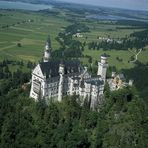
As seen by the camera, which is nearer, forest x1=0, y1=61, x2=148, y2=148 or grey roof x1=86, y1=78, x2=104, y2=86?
forest x1=0, y1=61, x2=148, y2=148

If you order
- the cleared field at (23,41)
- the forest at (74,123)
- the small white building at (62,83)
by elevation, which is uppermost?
the small white building at (62,83)

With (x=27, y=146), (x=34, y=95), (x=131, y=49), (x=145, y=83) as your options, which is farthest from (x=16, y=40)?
(x=27, y=146)

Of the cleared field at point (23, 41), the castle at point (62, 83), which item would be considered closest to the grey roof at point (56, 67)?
the castle at point (62, 83)

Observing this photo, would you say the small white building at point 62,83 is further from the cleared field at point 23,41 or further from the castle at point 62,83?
the cleared field at point 23,41

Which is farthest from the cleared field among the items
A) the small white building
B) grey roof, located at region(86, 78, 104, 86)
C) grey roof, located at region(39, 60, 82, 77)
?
grey roof, located at region(86, 78, 104, 86)

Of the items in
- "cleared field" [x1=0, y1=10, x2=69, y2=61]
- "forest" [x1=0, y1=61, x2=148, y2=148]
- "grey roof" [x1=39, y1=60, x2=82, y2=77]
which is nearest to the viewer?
"forest" [x1=0, y1=61, x2=148, y2=148]

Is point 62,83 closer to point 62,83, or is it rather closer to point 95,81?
point 62,83

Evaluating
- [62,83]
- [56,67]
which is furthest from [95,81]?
[56,67]

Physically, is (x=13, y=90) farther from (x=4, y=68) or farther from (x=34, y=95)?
(x=4, y=68)

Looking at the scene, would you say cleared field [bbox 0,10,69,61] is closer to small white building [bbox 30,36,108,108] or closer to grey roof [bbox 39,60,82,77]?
grey roof [bbox 39,60,82,77]
